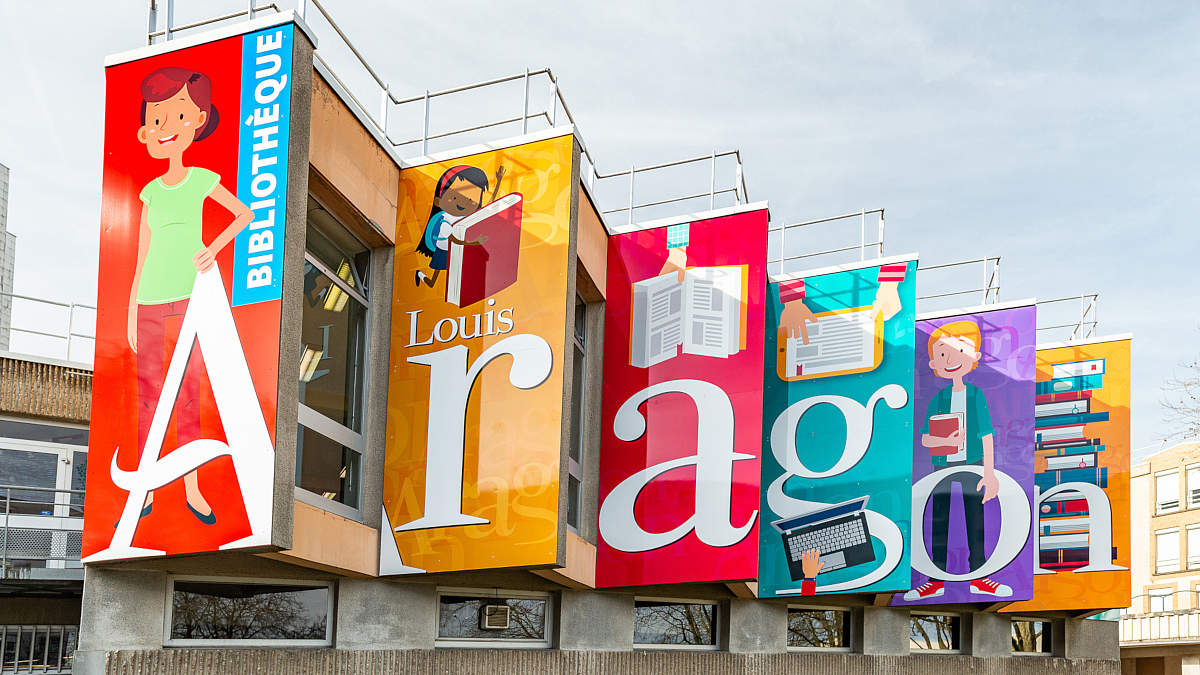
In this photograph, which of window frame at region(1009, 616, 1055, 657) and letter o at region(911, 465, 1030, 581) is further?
window frame at region(1009, 616, 1055, 657)

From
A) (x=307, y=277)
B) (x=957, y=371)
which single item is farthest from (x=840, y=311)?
(x=307, y=277)

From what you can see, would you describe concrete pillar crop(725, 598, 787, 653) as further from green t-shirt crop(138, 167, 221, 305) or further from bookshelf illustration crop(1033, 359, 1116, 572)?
green t-shirt crop(138, 167, 221, 305)

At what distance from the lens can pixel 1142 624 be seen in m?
39.6

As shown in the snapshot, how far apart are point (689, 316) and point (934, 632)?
11.0 metres

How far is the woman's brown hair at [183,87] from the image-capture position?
1216cm

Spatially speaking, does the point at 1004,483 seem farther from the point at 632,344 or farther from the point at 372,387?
the point at 372,387

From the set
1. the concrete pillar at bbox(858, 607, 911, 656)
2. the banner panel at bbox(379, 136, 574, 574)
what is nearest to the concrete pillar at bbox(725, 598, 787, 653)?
the concrete pillar at bbox(858, 607, 911, 656)

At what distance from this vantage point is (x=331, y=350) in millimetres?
14086

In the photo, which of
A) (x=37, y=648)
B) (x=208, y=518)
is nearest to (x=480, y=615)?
(x=208, y=518)

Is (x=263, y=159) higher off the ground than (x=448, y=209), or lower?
lower

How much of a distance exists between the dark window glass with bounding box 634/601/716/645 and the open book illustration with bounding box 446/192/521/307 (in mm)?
7081

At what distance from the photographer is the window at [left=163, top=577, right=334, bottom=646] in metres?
12.8

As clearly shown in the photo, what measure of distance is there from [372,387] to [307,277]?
172 cm

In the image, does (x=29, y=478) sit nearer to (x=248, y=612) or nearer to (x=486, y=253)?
(x=248, y=612)
